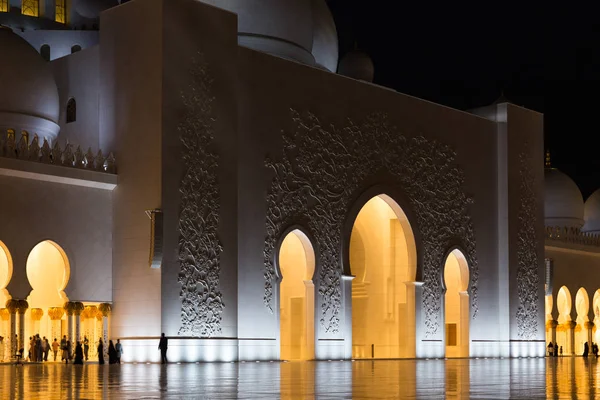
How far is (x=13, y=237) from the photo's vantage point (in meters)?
13.7

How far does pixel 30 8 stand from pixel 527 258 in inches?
493

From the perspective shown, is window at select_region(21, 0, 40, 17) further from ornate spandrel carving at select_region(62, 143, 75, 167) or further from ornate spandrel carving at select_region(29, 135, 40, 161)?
ornate spandrel carving at select_region(29, 135, 40, 161)

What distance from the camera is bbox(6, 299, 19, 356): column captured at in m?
13.5

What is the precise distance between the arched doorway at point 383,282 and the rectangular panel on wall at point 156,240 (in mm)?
5827

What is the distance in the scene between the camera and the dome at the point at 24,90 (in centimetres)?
1559

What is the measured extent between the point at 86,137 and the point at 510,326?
10.2m

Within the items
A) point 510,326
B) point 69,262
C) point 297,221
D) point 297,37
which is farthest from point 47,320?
point 510,326

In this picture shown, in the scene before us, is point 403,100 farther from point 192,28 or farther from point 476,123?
point 192,28

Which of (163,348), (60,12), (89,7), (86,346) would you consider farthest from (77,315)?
(60,12)

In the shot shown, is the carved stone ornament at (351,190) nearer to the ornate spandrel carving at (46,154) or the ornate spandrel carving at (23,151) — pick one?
the ornate spandrel carving at (46,154)

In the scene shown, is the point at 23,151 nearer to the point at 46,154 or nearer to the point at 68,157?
the point at 46,154

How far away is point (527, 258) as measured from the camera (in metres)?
21.8

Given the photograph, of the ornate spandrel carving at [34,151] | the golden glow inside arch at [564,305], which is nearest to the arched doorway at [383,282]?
the ornate spandrel carving at [34,151]

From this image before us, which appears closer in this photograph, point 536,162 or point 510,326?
point 510,326
